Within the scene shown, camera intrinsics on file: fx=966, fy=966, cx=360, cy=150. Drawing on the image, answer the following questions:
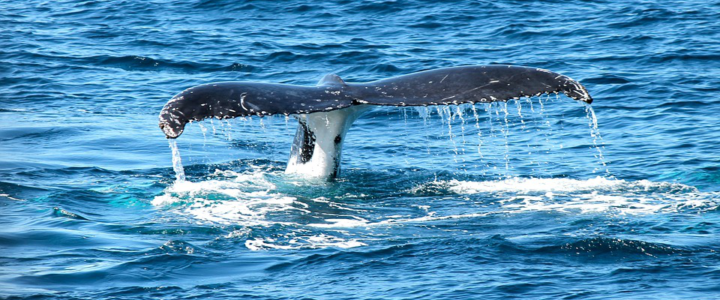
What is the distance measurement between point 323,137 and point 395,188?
1.15m

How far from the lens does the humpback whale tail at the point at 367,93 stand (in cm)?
710

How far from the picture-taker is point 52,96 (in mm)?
16297

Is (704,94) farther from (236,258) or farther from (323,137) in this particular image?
(236,258)

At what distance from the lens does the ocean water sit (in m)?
6.62

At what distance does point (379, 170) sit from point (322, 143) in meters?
1.96

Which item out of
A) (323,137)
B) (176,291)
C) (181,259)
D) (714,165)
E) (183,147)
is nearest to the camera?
(176,291)

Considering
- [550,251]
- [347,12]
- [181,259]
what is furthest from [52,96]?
[550,251]

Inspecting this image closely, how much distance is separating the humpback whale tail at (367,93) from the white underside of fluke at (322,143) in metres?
0.41

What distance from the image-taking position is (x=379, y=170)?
35.4ft

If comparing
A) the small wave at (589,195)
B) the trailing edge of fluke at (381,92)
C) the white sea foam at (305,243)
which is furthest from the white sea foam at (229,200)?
the small wave at (589,195)

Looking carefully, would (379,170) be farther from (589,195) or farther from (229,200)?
(589,195)

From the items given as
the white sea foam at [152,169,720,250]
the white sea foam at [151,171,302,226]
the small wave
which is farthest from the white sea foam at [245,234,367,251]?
the small wave

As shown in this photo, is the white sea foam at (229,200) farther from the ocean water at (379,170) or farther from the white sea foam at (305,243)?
the white sea foam at (305,243)

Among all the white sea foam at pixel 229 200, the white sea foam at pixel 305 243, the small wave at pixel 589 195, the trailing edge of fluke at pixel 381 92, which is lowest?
the small wave at pixel 589 195
